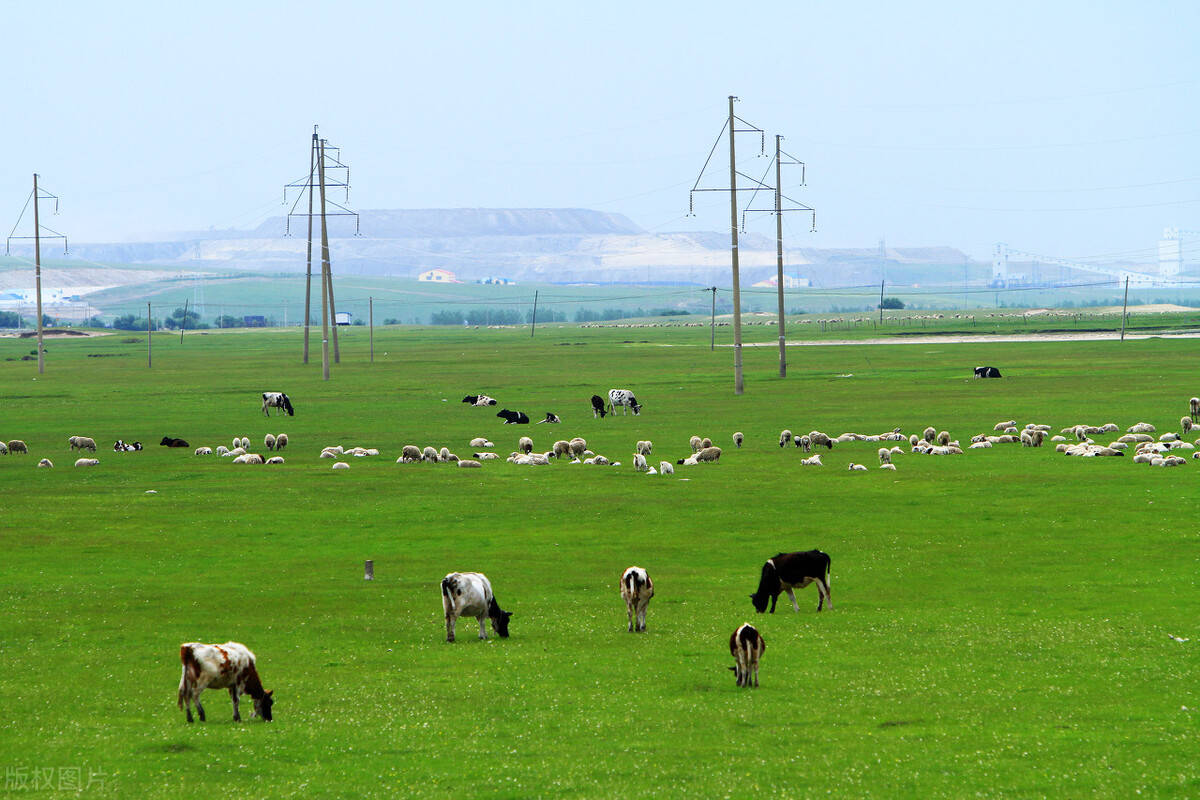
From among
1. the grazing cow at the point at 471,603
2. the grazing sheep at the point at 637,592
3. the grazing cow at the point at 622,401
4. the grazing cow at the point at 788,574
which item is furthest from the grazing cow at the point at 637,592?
the grazing cow at the point at 622,401

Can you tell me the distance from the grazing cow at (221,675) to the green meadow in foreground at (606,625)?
1.06ft

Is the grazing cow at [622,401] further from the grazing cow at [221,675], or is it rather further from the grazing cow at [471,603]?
the grazing cow at [221,675]

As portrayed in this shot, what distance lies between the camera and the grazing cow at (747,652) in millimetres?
18938

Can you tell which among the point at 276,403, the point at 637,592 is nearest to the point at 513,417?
the point at 276,403

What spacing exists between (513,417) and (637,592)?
146 feet

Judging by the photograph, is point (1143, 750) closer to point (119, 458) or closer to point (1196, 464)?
point (1196, 464)

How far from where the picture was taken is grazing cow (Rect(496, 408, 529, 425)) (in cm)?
6575

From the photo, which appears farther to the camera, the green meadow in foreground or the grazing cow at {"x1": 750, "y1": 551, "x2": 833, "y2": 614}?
the grazing cow at {"x1": 750, "y1": 551, "x2": 833, "y2": 614}

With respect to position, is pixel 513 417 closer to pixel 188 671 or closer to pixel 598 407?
pixel 598 407

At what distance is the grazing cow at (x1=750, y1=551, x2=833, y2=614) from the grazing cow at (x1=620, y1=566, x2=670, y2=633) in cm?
249

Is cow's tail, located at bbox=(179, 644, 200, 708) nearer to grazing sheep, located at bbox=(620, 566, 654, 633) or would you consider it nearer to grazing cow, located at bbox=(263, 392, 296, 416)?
grazing sheep, located at bbox=(620, 566, 654, 633)

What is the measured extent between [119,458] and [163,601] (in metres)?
28.3

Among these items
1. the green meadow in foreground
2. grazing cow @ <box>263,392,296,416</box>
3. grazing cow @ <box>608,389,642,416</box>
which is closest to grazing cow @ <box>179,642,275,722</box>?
the green meadow in foreground

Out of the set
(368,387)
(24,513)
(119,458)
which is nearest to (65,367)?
(368,387)
